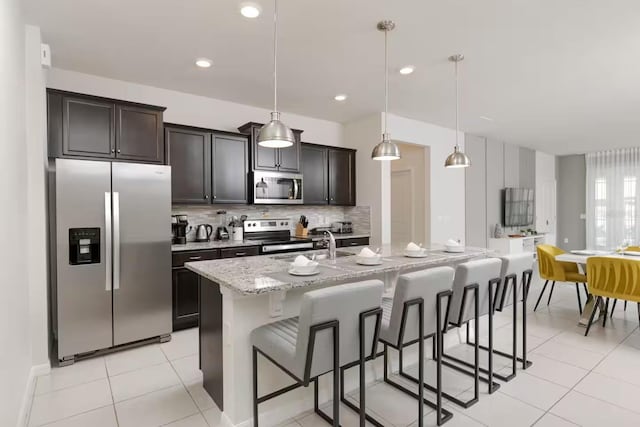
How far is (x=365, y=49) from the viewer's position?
3.13 m

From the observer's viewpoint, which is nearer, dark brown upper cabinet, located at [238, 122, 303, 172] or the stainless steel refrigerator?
the stainless steel refrigerator

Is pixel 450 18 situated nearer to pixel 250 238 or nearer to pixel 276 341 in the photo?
pixel 276 341

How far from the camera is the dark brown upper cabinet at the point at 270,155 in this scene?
4.41 m

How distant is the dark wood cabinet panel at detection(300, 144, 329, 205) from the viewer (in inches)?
196

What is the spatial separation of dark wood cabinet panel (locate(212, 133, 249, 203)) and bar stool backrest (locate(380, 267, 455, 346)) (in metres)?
2.91

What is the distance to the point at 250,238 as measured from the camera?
4.57 meters

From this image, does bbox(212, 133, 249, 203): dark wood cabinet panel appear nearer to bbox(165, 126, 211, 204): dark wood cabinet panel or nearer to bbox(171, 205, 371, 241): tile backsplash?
bbox(165, 126, 211, 204): dark wood cabinet panel

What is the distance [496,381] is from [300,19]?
320cm

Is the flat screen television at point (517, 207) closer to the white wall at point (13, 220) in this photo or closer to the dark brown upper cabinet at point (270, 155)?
the dark brown upper cabinet at point (270, 155)

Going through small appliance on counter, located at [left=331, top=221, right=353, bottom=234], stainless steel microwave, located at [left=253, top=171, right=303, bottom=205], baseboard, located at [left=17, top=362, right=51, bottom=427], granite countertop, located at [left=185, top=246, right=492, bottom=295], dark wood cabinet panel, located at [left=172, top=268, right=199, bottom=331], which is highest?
stainless steel microwave, located at [left=253, top=171, right=303, bottom=205]

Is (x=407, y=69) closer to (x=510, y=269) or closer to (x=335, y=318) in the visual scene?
(x=510, y=269)

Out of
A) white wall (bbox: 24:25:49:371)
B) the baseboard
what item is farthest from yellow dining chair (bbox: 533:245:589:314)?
white wall (bbox: 24:25:49:371)

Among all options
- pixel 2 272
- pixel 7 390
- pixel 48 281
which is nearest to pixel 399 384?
pixel 7 390

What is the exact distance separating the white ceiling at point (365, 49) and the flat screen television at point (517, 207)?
2.54 meters
